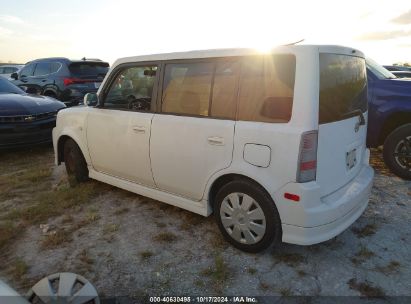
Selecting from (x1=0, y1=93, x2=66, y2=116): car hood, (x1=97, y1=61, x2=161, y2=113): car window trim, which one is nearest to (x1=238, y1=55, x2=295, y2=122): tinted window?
(x1=97, y1=61, x2=161, y2=113): car window trim

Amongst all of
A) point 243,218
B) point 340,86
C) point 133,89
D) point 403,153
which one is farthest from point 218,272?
point 403,153

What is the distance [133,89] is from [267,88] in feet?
5.72

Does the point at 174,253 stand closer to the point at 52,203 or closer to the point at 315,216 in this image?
the point at 315,216

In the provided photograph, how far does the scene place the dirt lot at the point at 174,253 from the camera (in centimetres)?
274

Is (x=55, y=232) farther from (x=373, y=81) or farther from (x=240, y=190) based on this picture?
(x=373, y=81)

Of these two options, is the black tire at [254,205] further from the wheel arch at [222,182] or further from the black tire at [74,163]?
the black tire at [74,163]

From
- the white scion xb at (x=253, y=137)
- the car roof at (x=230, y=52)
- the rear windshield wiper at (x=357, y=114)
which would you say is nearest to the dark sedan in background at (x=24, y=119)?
the white scion xb at (x=253, y=137)

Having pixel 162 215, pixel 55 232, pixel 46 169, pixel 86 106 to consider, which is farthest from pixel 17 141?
pixel 162 215

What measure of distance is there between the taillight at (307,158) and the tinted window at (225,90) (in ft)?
2.21

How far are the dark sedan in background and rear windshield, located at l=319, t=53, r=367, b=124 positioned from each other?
17.9 feet

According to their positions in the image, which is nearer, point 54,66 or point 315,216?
point 315,216

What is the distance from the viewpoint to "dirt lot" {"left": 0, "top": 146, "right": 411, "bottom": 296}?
9.00 feet

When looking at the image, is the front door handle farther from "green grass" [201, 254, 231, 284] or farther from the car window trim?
"green grass" [201, 254, 231, 284]

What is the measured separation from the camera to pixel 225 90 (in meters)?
3.02
